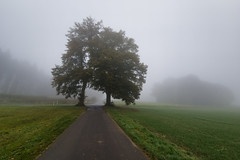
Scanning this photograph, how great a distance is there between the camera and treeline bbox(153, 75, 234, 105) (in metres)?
128

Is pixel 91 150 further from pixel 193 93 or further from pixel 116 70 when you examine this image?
pixel 193 93

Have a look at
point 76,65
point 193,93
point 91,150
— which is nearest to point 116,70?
point 76,65

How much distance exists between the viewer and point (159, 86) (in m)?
160

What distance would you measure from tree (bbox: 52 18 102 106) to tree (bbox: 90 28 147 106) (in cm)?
225

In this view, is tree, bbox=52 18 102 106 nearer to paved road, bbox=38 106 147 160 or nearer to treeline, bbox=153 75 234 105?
paved road, bbox=38 106 147 160

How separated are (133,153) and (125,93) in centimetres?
2752

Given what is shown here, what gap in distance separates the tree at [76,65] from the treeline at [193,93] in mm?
109461

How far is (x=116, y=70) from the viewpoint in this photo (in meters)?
35.4

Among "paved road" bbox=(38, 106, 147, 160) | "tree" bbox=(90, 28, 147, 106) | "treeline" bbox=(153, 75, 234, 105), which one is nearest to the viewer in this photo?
"paved road" bbox=(38, 106, 147, 160)

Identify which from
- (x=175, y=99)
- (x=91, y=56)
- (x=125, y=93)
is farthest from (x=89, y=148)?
(x=175, y=99)

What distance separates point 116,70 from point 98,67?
164 inches

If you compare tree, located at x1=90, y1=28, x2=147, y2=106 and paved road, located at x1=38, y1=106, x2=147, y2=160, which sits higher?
tree, located at x1=90, y1=28, x2=147, y2=106

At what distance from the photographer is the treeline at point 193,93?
128 meters

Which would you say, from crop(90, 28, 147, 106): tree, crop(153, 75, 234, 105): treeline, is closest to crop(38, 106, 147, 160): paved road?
crop(90, 28, 147, 106): tree
